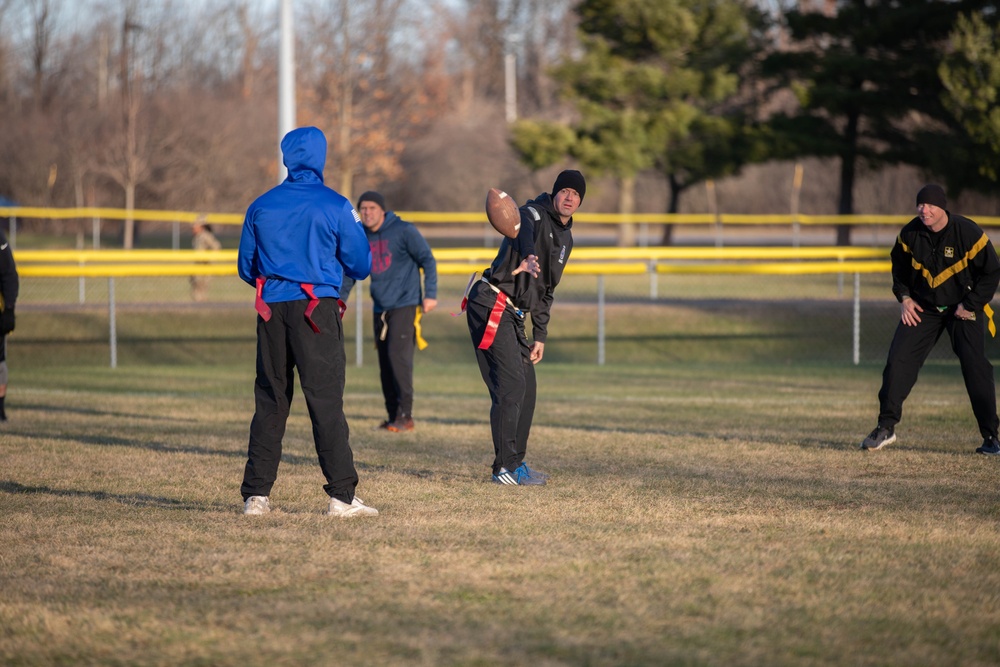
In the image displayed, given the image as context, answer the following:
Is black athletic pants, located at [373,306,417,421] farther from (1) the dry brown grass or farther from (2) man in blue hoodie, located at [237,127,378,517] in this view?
(2) man in blue hoodie, located at [237,127,378,517]

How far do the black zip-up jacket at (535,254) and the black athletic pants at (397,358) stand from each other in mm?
2865

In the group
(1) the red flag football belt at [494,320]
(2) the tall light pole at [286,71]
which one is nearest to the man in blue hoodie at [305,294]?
(1) the red flag football belt at [494,320]

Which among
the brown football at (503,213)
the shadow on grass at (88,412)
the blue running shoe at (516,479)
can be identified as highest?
the brown football at (503,213)

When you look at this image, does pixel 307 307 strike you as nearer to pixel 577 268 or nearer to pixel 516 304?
pixel 516 304

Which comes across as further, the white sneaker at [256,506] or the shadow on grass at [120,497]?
the shadow on grass at [120,497]

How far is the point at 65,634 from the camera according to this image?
14.0ft

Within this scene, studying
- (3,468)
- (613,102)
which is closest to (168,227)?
(613,102)

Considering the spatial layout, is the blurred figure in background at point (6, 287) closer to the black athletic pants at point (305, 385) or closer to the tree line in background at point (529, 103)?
the black athletic pants at point (305, 385)

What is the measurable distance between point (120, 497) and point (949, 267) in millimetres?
5749

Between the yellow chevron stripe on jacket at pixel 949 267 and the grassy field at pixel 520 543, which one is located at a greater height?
the yellow chevron stripe on jacket at pixel 949 267

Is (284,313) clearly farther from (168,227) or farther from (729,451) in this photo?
(168,227)

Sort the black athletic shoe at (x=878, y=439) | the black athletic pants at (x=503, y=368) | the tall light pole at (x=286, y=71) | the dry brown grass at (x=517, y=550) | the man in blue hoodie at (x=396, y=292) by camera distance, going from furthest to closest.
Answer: the tall light pole at (x=286, y=71) → the man in blue hoodie at (x=396, y=292) → the black athletic shoe at (x=878, y=439) → the black athletic pants at (x=503, y=368) → the dry brown grass at (x=517, y=550)

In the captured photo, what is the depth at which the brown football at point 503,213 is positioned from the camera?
6742 millimetres

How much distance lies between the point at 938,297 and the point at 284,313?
4.79m
